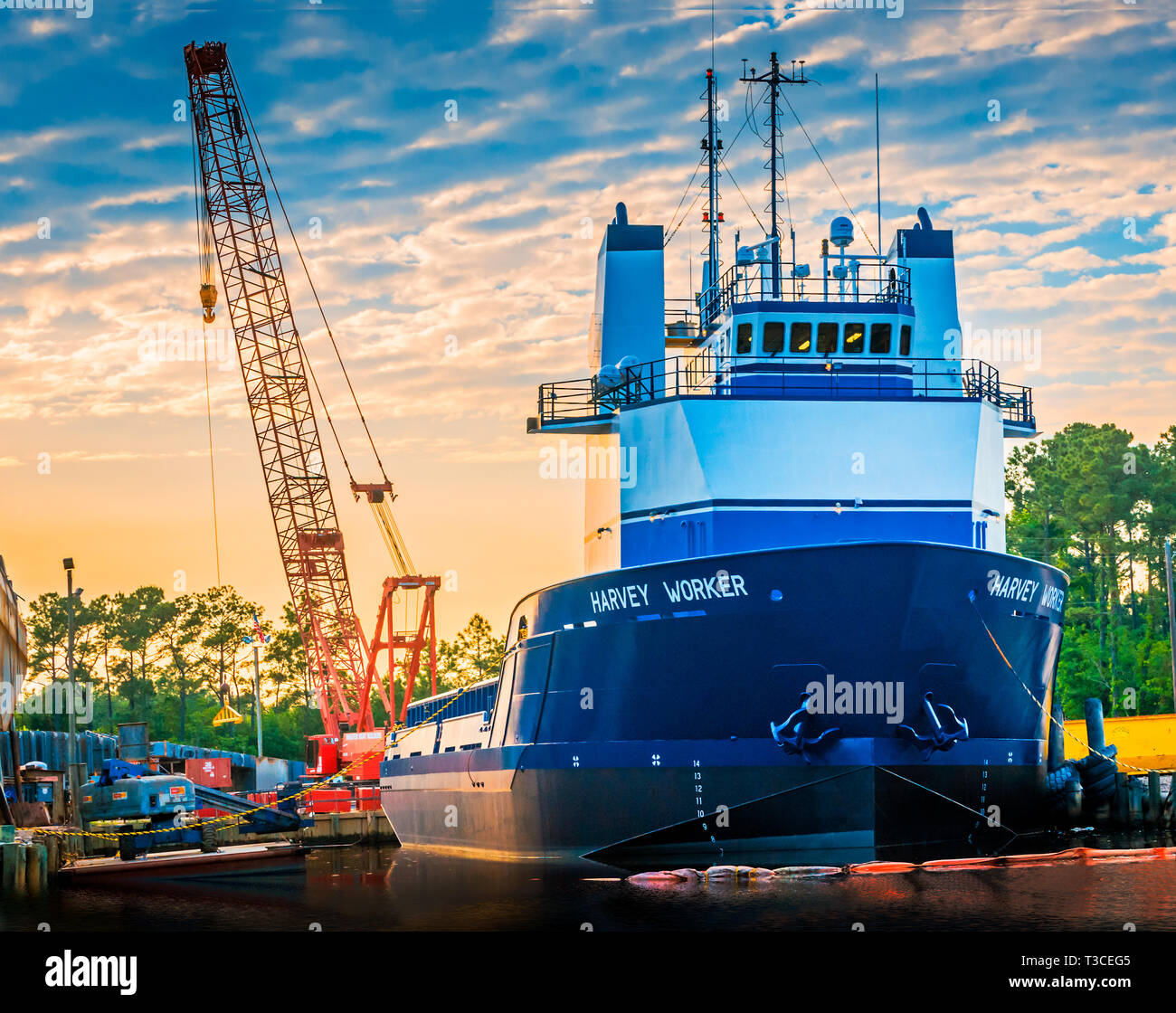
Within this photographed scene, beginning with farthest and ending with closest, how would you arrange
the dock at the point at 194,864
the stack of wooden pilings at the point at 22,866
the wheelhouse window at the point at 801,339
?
1. the dock at the point at 194,864
2. the wheelhouse window at the point at 801,339
3. the stack of wooden pilings at the point at 22,866

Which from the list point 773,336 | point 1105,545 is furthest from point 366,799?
point 1105,545

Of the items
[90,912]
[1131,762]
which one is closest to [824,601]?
[90,912]

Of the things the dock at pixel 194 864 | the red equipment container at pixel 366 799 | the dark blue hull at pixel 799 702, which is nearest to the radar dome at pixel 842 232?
the dark blue hull at pixel 799 702

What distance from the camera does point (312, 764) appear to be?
75.6 meters

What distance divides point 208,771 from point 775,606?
169ft

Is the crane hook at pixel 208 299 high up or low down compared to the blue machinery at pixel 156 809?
up

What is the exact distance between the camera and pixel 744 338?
33812 millimetres

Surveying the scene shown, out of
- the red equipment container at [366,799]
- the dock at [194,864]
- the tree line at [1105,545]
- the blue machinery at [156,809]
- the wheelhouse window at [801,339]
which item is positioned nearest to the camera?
the wheelhouse window at [801,339]

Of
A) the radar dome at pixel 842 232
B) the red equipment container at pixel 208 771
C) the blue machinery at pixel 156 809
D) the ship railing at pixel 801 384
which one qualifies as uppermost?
the radar dome at pixel 842 232

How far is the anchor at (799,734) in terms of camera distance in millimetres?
26453

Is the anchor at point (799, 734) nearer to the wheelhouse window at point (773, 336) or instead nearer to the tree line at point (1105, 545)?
the wheelhouse window at point (773, 336)

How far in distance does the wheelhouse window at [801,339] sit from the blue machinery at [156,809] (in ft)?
64.1

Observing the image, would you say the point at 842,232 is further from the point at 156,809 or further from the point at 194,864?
the point at 156,809

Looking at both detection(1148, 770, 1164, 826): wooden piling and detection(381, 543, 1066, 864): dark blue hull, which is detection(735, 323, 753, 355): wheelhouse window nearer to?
detection(381, 543, 1066, 864): dark blue hull
